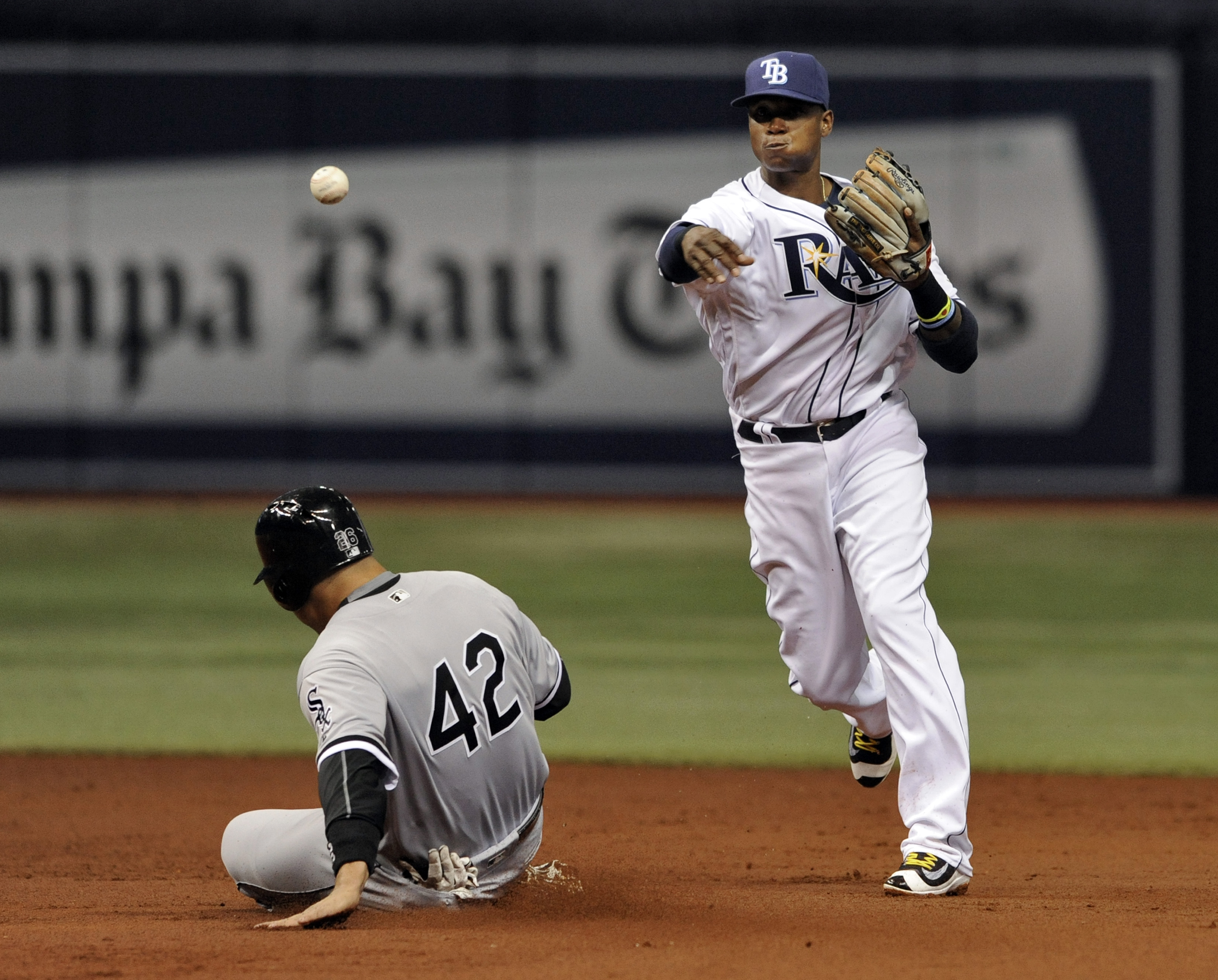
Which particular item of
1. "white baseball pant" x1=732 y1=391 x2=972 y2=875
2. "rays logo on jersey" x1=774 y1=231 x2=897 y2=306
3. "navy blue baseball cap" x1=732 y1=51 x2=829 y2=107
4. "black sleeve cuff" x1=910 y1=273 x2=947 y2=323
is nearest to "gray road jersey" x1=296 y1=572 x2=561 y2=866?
"white baseball pant" x1=732 y1=391 x2=972 y2=875

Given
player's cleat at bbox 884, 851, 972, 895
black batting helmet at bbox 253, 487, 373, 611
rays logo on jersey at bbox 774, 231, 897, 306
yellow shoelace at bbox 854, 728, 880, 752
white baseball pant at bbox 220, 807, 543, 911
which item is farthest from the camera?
yellow shoelace at bbox 854, 728, 880, 752

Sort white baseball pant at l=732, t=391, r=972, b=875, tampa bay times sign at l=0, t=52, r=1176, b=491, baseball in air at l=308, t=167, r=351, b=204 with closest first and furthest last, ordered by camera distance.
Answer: white baseball pant at l=732, t=391, r=972, b=875 → baseball in air at l=308, t=167, r=351, b=204 → tampa bay times sign at l=0, t=52, r=1176, b=491

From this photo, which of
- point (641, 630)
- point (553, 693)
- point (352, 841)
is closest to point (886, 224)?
point (553, 693)

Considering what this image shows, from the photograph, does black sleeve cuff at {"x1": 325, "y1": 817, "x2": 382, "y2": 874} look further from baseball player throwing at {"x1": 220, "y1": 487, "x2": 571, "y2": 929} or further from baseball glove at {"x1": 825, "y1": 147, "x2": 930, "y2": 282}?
baseball glove at {"x1": 825, "y1": 147, "x2": 930, "y2": 282}

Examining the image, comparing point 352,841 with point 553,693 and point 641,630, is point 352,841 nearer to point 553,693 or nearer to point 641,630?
point 553,693

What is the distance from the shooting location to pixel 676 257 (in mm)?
4270

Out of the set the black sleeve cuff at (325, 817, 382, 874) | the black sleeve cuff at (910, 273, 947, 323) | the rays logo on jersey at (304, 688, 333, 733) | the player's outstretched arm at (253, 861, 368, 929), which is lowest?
the player's outstretched arm at (253, 861, 368, 929)

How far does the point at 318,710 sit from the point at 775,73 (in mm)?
2041

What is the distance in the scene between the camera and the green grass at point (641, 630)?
7.32 meters

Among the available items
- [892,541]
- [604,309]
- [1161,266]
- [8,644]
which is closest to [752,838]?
[892,541]

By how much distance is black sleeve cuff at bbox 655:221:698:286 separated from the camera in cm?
425

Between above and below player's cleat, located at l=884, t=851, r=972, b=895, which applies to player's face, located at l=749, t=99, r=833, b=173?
above

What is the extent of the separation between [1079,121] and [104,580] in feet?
33.0

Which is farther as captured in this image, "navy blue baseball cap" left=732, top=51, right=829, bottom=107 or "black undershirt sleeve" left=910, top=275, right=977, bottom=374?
"navy blue baseball cap" left=732, top=51, right=829, bottom=107
